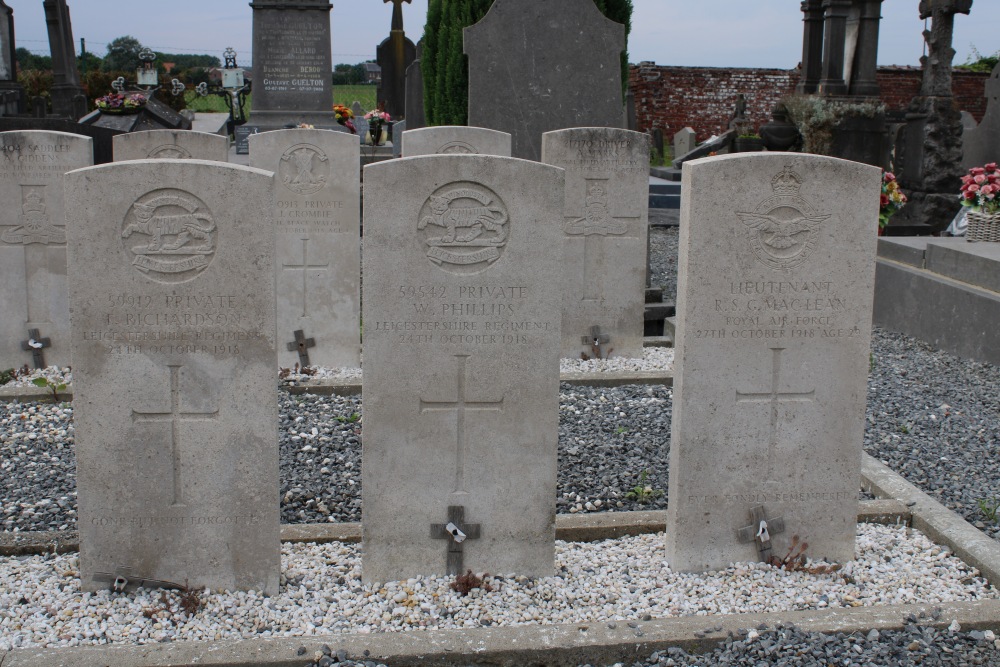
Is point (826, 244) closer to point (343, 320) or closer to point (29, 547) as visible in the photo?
point (29, 547)

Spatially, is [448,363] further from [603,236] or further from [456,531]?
[603,236]

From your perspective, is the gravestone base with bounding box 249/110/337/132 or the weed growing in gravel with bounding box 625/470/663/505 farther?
the gravestone base with bounding box 249/110/337/132

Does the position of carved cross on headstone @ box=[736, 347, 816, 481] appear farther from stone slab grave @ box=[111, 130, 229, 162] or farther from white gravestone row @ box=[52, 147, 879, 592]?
stone slab grave @ box=[111, 130, 229, 162]

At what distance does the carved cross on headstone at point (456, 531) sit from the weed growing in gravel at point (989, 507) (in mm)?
2332

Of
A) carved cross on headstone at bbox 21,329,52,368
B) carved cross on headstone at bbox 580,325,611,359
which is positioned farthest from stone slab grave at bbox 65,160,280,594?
carved cross on headstone at bbox 580,325,611,359

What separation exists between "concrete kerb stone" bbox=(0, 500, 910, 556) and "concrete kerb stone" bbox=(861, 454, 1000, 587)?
10 centimetres

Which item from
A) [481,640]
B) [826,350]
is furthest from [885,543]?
[481,640]

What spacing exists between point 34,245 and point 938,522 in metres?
5.54

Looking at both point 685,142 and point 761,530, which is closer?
point 761,530

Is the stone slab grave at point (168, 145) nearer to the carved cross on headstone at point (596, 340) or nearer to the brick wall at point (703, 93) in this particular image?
the carved cross on headstone at point (596, 340)

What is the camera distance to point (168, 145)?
626 cm

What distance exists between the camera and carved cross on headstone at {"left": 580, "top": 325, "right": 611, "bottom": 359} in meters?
7.11

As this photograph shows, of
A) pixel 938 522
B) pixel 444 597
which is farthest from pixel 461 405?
pixel 938 522

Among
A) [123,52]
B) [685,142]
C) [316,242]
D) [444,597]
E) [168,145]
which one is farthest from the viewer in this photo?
[123,52]
